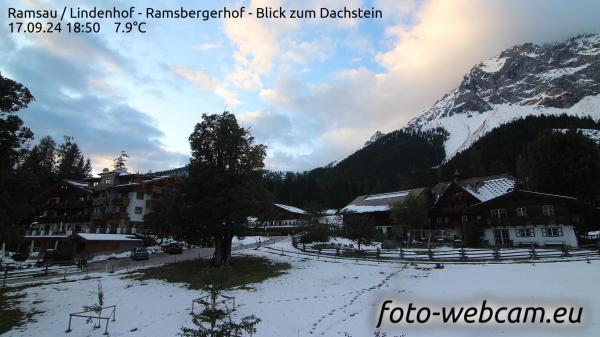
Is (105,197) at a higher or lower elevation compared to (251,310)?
higher

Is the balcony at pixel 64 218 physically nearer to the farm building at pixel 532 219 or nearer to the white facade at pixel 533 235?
the farm building at pixel 532 219

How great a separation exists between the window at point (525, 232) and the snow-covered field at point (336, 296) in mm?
24751

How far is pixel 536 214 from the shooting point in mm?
50812

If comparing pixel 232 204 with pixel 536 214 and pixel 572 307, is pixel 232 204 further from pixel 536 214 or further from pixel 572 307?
pixel 536 214

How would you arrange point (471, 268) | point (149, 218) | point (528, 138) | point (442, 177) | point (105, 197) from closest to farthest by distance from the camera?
point (471, 268)
point (149, 218)
point (105, 197)
point (442, 177)
point (528, 138)

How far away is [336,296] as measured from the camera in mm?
22719

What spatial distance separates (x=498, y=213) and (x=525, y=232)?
5282 millimetres

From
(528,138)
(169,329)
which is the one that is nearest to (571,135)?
(169,329)

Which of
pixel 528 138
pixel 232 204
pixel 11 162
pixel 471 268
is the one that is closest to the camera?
pixel 11 162

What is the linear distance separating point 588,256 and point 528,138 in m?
114

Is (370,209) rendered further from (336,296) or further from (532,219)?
(336,296)

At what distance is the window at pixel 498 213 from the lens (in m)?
55.3

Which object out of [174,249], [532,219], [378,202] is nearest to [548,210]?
[532,219]

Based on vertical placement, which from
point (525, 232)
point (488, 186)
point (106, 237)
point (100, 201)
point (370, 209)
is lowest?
point (106, 237)
